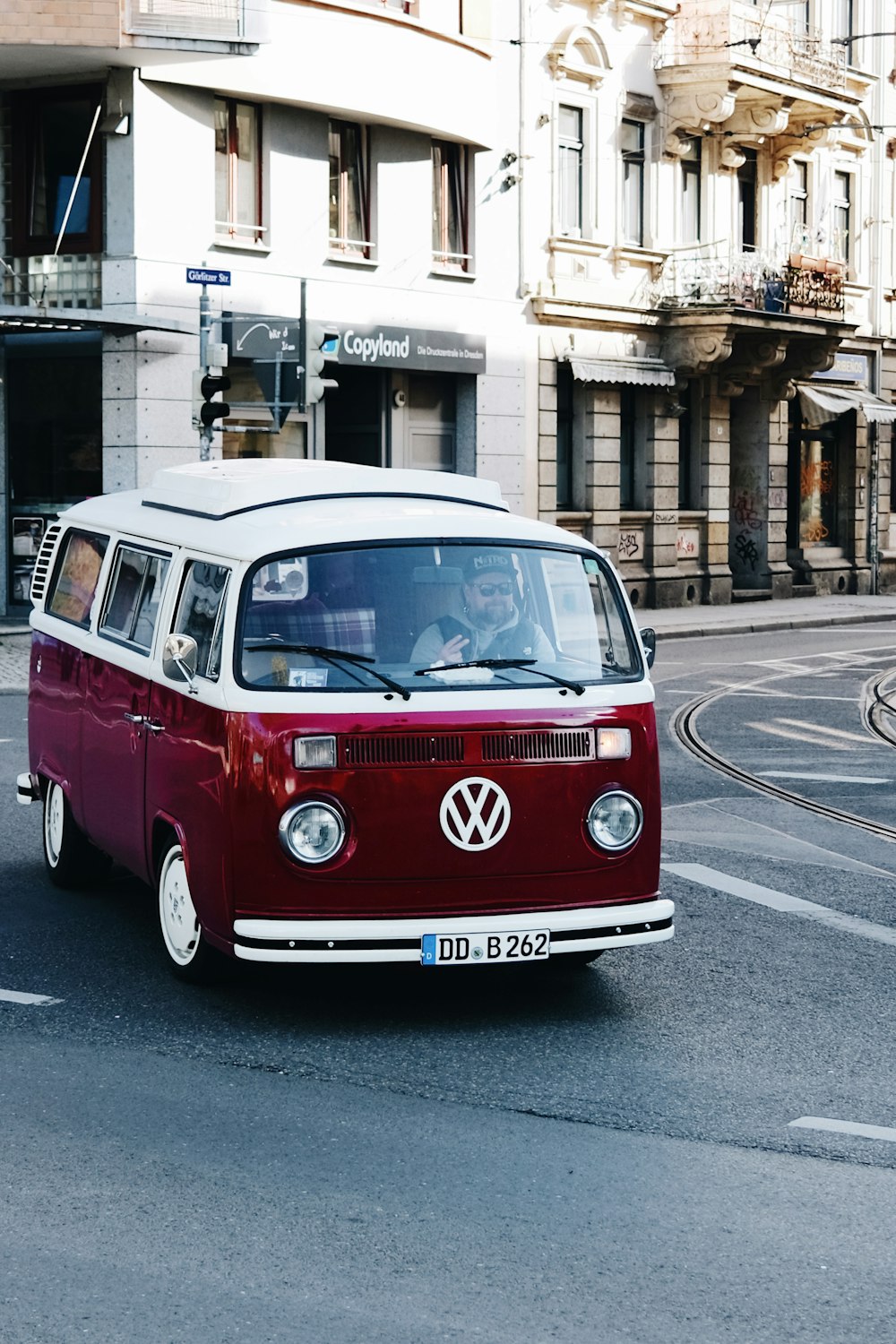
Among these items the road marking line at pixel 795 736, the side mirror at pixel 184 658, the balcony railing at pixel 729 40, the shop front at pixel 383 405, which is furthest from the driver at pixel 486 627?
the balcony railing at pixel 729 40

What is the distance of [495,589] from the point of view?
7.65m

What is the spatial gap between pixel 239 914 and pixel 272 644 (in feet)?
3.20

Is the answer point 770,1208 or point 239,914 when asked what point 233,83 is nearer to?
point 239,914

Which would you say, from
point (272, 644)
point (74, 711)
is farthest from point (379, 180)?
point (272, 644)

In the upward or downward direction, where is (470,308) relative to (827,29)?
downward

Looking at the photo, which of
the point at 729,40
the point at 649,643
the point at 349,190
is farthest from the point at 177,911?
the point at 729,40

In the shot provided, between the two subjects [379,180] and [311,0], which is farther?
[379,180]

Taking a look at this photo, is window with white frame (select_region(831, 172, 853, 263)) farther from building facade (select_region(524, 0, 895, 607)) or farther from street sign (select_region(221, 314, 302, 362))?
street sign (select_region(221, 314, 302, 362))

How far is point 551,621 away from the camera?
7730 millimetres

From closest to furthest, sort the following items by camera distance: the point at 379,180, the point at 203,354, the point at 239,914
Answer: the point at 239,914 → the point at 203,354 → the point at 379,180

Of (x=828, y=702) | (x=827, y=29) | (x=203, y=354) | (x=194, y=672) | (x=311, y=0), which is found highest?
(x=827, y=29)

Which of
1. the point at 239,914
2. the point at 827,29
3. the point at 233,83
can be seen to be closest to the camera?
the point at 239,914

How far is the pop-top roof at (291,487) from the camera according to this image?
805 cm

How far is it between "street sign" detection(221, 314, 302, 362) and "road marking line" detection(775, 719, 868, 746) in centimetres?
985
